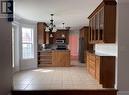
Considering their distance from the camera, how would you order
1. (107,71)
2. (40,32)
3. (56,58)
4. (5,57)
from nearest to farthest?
(5,57), (107,71), (40,32), (56,58)

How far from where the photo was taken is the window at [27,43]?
963 centimetres

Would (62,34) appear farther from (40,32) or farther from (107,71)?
(107,71)

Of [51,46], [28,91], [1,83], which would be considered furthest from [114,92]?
[51,46]

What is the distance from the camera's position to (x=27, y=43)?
32.7 ft

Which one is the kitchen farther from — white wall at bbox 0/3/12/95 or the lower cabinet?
white wall at bbox 0/3/12/95

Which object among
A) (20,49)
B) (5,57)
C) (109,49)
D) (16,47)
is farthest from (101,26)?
(20,49)

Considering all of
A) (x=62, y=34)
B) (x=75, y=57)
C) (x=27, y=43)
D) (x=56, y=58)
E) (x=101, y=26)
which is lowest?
(x=75, y=57)

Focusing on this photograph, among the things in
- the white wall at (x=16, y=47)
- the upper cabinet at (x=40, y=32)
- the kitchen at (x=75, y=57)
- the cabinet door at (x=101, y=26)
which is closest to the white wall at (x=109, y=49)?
the kitchen at (x=75, y=57)

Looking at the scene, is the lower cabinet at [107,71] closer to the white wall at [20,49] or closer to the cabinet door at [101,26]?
the cabinet door at [101,26]

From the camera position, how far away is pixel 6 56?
4.71 metres

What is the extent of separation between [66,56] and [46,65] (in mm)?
1156
